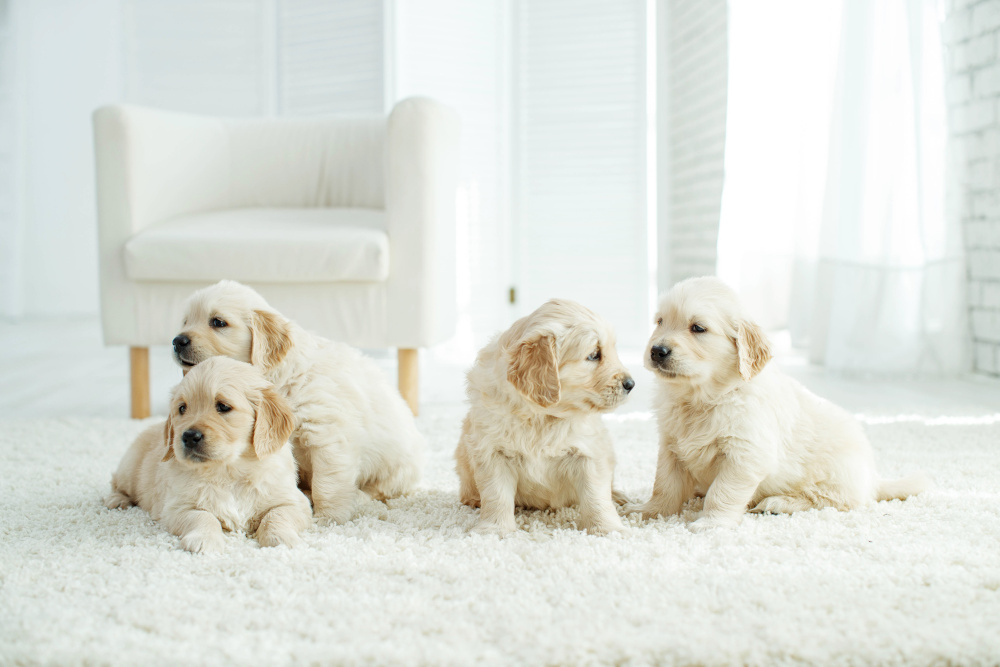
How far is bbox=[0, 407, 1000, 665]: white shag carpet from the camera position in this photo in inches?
41.4

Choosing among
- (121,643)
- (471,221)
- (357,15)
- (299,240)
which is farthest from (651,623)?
(357,15)

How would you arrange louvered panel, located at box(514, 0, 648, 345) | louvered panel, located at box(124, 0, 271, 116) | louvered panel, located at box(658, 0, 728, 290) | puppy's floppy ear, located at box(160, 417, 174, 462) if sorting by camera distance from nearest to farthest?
puppy's floppy ear, located at box(160, 417, 174, 462), louvered panel, located at box(658, 0, 728, 290), louvered panel, located at box(514, 0, 648, 345), louvered panel, located at box(124, 0, 271, 116)

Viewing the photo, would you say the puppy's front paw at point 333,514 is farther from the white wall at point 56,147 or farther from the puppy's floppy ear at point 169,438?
the white wall at point 56,147

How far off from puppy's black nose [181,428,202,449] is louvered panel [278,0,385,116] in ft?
13.1

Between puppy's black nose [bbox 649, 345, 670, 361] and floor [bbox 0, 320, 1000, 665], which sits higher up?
puppy's black nose [bbox 649, 345, 670, 361]

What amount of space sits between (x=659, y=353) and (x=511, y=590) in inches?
23.9

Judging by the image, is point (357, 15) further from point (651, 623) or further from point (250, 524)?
point (651, 623)

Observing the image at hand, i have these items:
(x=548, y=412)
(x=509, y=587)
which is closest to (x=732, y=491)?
(x=548, y=412)

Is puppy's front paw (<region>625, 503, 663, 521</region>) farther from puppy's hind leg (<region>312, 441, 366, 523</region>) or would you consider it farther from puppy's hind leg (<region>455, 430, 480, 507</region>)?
puppy's hind leg (<region>312, 441, 366, 523</region>)

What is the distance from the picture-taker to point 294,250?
282cm

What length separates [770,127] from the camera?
14.2ft

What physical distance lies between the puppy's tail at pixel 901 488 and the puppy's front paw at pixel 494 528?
33.8 inches

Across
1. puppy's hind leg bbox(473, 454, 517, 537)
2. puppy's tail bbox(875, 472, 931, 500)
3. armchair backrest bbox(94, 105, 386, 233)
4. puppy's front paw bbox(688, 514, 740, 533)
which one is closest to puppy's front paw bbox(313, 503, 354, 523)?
puppy's hind leg bbox(473, 454, 517, 537)

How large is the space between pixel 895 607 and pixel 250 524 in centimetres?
118
